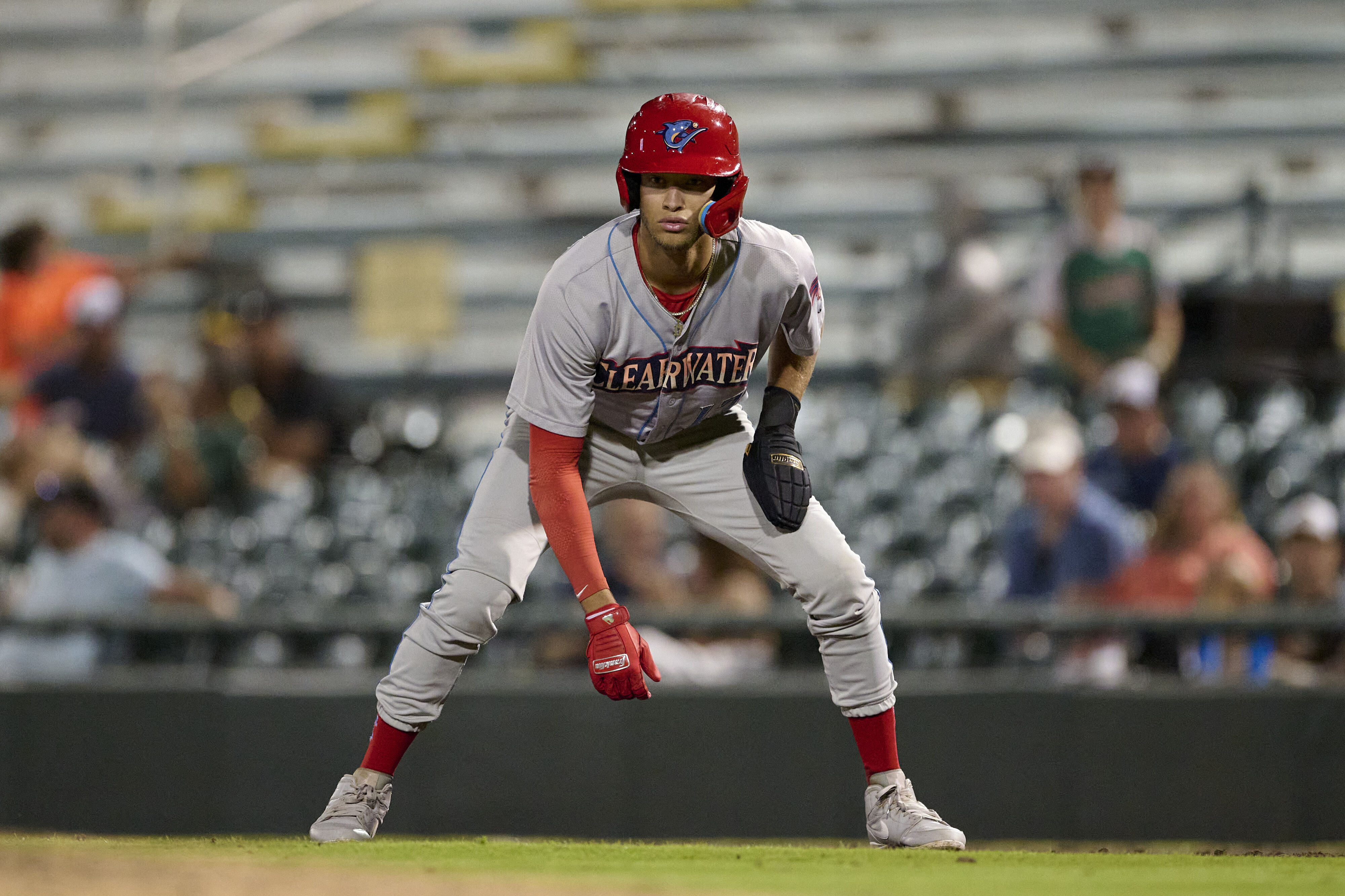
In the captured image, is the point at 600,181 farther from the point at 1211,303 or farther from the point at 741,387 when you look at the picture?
the point at 741,387

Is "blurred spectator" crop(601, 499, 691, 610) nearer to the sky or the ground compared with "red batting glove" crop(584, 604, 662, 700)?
nearer to the ground

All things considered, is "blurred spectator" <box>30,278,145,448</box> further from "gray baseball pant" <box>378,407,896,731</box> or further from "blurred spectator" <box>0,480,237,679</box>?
"gray baseball pant" <box>378,407,896,731</box>

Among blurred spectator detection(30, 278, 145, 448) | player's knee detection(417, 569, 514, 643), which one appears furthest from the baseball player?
blurred spectator detection(30, 278, 145, 448)

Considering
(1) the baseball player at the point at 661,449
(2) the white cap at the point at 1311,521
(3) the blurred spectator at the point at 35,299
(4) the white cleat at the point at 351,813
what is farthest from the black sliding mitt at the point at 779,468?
(3) the blurred spectator at the point at 35,299

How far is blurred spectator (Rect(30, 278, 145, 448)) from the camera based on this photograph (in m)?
7.38

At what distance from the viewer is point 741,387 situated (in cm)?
376

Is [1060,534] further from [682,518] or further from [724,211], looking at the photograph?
[724,211]

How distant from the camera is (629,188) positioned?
11.5 ft

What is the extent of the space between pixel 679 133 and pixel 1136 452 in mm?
3444

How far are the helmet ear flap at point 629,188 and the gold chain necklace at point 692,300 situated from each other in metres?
0.13

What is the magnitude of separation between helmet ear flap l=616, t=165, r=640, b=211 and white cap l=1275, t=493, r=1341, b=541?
118 inches

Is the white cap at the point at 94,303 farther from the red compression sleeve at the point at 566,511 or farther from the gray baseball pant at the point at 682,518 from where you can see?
the red compression sleeve at the point at 566,511

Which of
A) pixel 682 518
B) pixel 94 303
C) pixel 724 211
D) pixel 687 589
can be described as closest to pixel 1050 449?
pixel 687 589

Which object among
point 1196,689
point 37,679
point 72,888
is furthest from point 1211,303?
point 72,888
